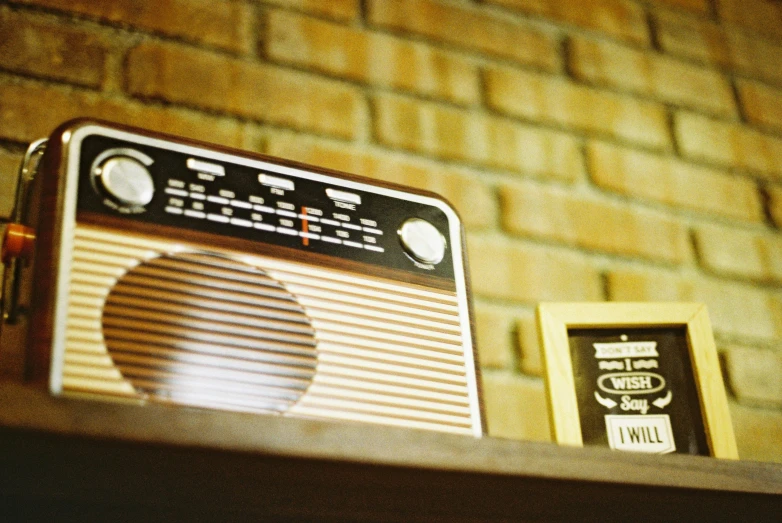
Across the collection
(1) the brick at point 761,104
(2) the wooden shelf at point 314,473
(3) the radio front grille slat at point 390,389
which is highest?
(1) the brick at point 761,104

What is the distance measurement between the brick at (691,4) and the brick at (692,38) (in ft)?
0.06

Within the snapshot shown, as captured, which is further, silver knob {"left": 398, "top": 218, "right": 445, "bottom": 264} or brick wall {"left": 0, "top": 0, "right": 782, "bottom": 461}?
brick wall {"left": 0, "top": 0, "right": 782, "bottom": 461}

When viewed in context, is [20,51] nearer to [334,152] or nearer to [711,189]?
[334,152]

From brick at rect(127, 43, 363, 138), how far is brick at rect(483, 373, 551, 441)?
1.29ft

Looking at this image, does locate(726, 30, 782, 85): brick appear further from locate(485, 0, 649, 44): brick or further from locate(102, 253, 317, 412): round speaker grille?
locate(102, 253, 317, 412): round speaker grille

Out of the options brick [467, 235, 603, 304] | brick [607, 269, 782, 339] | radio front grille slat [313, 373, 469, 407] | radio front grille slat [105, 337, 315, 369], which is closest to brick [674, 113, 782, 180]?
brick [607, 269, 782, 339]

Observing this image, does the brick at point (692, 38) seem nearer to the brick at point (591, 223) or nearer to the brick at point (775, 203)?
the brick at point (775, 203)

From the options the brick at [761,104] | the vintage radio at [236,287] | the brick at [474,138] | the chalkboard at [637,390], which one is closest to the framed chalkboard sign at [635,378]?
the chalkboard at [637,390]

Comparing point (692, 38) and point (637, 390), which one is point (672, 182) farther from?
point (637, 390)

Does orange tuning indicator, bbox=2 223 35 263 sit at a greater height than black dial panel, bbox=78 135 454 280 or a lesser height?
lesser

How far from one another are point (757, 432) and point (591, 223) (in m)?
0.37

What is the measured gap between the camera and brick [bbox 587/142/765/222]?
1.27 meters

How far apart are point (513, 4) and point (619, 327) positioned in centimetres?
Answer: 69

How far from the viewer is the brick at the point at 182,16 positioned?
3.39ft
